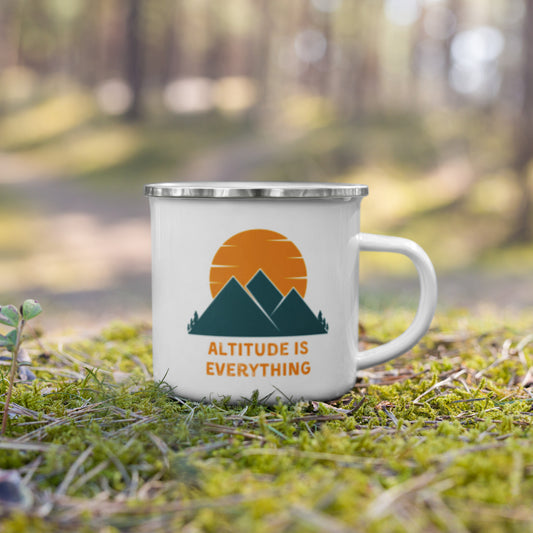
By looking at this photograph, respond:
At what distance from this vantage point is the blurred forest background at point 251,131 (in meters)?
8.58

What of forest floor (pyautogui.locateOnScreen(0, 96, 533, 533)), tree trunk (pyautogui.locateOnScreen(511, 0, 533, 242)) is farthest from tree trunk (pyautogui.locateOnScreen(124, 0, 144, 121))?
forest floor (pyautogui.locateOnScreen(0, 96, 533, 533))

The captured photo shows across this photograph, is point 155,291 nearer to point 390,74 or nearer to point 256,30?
point 256,30

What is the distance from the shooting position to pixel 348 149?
15.5 m

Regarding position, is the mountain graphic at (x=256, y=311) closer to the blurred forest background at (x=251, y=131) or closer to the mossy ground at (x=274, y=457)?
the mossy ground at (x=274, y=457)

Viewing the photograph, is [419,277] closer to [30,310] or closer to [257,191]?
[257,191]

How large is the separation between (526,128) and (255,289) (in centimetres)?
790

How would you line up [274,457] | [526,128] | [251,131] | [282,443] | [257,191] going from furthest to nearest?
[251,131], [526,128], [257,191], [282,443], [274,457]

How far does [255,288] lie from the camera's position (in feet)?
5.67

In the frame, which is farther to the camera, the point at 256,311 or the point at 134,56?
the point at 134,56

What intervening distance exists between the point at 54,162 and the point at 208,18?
48.5 ft

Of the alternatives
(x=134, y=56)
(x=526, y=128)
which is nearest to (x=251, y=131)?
(x=134, y=56)

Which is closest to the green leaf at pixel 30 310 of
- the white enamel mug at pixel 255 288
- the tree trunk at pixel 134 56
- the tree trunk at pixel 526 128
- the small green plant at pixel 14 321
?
the small green plant at pixel 14 321

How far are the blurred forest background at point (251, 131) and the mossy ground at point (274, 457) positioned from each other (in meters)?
2.07

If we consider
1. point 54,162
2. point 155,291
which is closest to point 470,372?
point 155,291
